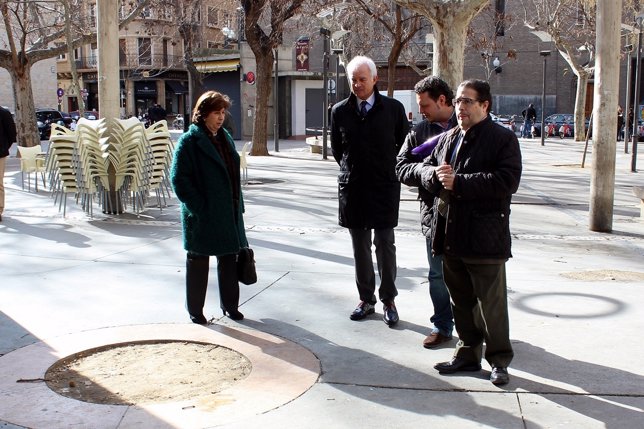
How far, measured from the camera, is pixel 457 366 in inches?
179

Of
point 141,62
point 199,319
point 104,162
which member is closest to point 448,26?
point 104,162

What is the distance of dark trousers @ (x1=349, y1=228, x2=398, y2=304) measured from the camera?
18.2 feet

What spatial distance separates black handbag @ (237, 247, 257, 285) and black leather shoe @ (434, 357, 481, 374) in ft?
5.66

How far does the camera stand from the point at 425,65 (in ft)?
160

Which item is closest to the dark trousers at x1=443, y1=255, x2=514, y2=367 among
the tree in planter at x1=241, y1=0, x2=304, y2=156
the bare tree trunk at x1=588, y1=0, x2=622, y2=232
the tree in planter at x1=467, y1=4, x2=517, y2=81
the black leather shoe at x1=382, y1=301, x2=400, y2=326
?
the black leather shoe at x1=382, y1=301, x2=400, y2=326

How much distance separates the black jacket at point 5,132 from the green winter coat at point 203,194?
6.06 meters

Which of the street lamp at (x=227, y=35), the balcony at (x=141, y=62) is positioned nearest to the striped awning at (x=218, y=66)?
the street lamp at (x=227, y=35)

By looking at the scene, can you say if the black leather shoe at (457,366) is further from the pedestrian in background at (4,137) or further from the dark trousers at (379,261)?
the pedestrian in background at (4,137)

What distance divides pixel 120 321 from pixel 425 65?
45057 millimetres

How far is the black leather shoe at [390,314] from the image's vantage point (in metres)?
5.52

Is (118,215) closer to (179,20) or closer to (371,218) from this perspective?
(371,218)

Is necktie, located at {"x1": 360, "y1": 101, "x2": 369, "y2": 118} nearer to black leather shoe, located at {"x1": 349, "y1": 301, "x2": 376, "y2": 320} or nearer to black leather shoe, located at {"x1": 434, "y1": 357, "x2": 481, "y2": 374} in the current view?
black leather shoe, located at {"x1": 349, "y1": 301, "x2": 376, "y2": 320}

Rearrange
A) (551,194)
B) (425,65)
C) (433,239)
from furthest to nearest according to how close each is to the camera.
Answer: (425,65), (551,194), (433,239)

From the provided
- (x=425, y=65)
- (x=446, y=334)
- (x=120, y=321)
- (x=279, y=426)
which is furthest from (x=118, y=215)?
(x=425, y=65)
